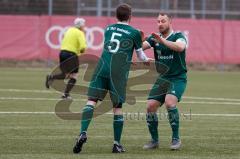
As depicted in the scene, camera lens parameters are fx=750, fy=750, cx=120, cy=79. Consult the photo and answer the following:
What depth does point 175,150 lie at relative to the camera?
10992 mm

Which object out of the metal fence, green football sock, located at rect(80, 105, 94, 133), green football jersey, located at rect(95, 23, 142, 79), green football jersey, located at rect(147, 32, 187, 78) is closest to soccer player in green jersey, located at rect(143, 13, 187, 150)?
green football jersey, located at rect(147, 32, 187, 78)

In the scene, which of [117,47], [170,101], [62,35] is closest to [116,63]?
[117,47]

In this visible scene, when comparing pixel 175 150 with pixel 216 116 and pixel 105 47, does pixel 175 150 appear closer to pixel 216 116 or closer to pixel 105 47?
pixel 105 47

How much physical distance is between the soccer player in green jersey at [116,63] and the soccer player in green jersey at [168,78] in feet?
1.60

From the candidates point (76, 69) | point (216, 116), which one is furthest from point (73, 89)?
point (216, 116)

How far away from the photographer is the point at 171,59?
37.1 ft

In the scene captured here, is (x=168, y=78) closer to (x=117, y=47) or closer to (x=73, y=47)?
(x=117, y=47)

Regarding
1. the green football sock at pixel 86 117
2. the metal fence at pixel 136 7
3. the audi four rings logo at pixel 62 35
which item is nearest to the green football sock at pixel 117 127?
the green football sock at pixel 86 117

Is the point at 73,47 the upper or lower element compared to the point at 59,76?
upper

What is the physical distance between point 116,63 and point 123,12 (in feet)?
2.48

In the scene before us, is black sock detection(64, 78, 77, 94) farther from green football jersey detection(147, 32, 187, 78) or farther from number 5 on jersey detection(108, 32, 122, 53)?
number 5 on jersey detection(108, 32, 122, 53)

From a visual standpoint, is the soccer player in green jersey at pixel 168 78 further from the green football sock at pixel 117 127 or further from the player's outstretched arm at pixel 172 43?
the green football sock at pixel 117 127

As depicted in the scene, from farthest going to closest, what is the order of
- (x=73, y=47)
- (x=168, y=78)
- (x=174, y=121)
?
(x=73, y=47)
(x=168, y=78)
(x=174, y=121)

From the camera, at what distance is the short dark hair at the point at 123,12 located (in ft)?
35.1
